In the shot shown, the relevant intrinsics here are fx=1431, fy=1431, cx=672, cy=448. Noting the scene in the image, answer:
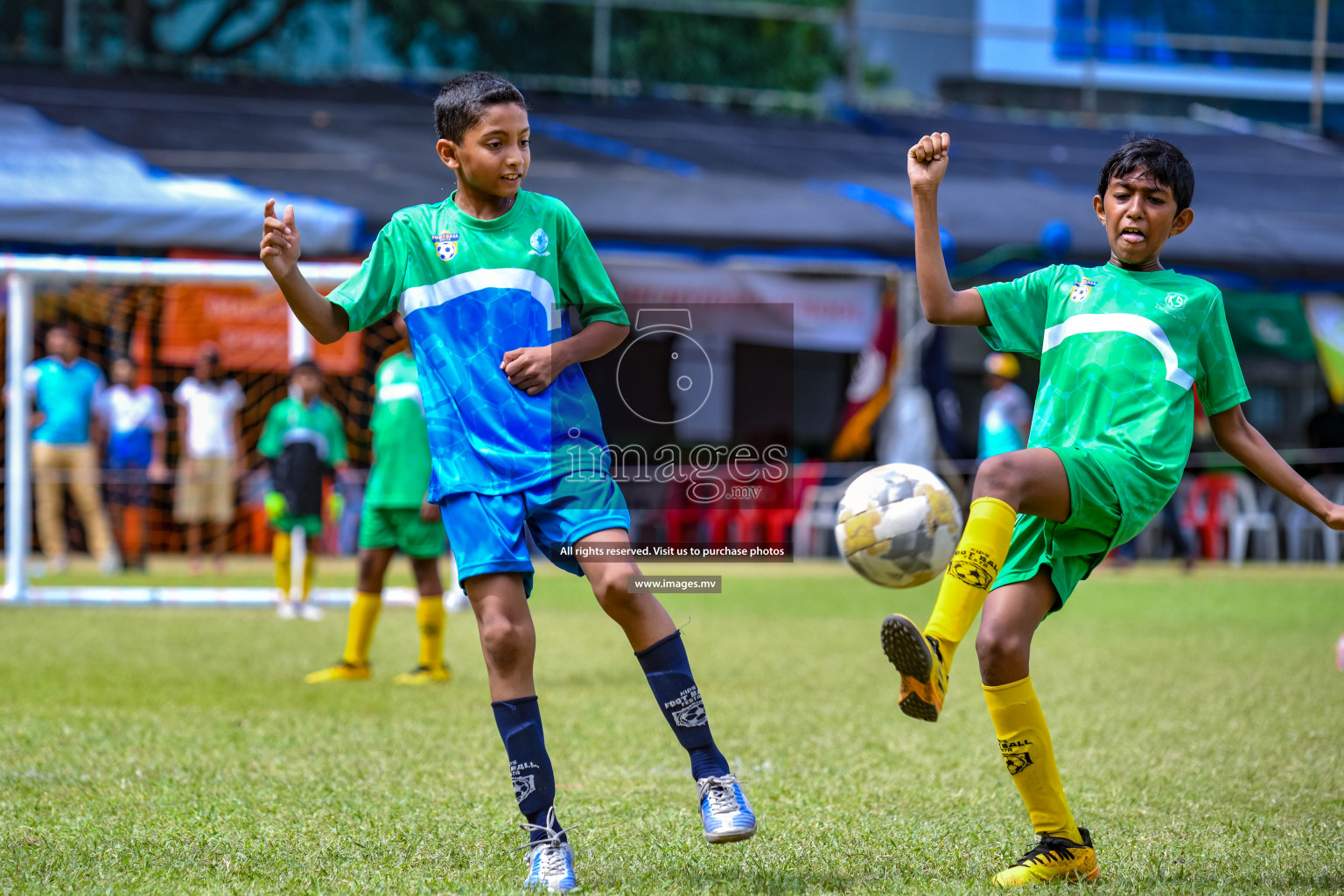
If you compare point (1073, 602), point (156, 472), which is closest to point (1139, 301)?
point (1073, 602)

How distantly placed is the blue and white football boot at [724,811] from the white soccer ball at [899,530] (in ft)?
2.10

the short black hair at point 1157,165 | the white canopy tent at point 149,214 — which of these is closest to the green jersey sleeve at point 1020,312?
the short black hair at point 1157,165

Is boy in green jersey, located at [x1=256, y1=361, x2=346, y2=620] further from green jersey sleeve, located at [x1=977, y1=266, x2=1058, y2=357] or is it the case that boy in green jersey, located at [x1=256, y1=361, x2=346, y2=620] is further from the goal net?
green jersey sleeve, located at [x1=977, y1=266, x2=1058, y2=357]

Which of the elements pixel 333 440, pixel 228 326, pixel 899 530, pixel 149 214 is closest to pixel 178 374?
pixel 228 326

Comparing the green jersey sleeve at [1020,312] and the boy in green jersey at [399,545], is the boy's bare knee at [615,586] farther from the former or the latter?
the boy in green jersey at [399,545]

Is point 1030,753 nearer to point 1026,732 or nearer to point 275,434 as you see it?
point 1026,732

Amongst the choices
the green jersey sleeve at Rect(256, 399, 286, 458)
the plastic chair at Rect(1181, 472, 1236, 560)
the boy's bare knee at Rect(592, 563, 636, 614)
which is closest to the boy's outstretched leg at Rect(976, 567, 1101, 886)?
the boy's bare knee at Rect(592, 563, 636, 614)

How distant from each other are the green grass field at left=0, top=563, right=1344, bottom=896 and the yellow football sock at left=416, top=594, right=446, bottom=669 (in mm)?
268

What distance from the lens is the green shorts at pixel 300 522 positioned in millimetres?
9156

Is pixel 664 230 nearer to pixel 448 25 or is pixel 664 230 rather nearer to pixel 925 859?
pixel 448 25

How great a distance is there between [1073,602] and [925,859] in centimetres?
843

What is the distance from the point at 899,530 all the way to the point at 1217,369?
87 cm

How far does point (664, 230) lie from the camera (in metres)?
13.7

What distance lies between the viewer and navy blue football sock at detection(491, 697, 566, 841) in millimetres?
3406
